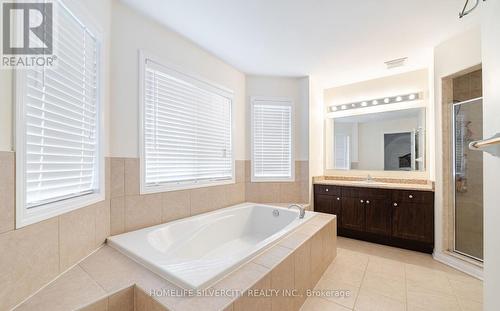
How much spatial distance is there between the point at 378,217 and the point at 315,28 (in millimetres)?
2447

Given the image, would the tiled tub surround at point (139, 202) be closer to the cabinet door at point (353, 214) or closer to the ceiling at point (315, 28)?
the ceiling at point (315, 28)

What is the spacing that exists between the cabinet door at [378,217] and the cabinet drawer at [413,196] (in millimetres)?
155

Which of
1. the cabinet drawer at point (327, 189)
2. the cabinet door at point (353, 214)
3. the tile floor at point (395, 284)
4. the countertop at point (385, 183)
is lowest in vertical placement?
the tile floor at point (395, 284)

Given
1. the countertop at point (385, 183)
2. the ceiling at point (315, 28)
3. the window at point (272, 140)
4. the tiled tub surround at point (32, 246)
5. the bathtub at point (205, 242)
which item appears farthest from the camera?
the window at point (272, 140)

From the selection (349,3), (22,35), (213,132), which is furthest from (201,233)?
(349,3)

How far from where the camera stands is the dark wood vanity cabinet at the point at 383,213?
2492 mm

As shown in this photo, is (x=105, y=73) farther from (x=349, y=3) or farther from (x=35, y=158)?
(x=349, y=3)

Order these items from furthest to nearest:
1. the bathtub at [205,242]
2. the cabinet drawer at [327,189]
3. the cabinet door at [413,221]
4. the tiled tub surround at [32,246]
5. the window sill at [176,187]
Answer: the cabinet drawer at [327,189] → the cabinet door at [413,221] → the window sill at [176,187] → the bathtub at [205,242] → the tiled tub surround at [32,246]

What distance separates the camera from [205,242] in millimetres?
2152

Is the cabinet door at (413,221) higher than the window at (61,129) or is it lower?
lower

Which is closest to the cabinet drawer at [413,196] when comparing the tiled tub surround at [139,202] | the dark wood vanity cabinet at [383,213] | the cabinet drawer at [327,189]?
the dark wood vanity cabinet at [383,213]

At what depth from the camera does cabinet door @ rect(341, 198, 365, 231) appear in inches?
113

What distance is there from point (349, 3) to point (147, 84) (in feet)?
6.23

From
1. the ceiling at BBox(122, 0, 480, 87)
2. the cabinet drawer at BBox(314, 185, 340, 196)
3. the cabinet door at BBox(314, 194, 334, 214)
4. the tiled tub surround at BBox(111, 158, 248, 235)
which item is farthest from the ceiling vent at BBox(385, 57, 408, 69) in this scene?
the tiled tub surround at BBox(111, 158, 248, 235)
